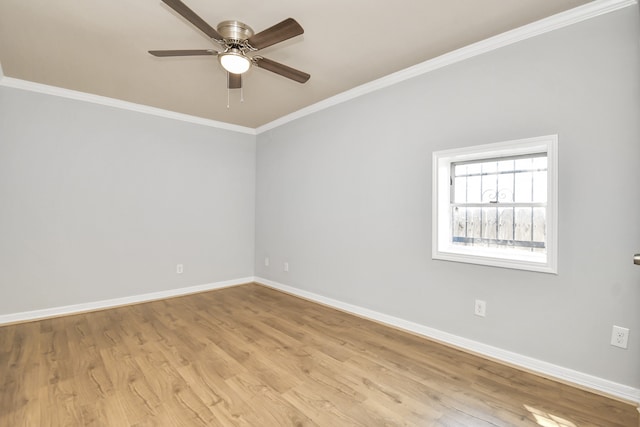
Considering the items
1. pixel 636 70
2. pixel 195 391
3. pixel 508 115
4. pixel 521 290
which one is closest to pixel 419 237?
pixel 521 290

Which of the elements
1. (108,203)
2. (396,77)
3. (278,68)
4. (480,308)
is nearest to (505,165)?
(480,308)

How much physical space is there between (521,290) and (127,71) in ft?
13.3

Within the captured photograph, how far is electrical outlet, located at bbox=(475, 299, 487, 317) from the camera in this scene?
7.99 ft

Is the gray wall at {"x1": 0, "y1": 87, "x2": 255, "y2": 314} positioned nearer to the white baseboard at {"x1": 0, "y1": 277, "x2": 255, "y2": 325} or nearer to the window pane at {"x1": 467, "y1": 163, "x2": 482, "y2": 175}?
the white baseboard at {"x1": 0, "y1": 277, "x2": 255, "y2": 325}

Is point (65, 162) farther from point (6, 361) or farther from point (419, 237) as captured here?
point (419, 237)

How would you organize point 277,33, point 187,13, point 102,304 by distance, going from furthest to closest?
point 102,304 < point 277,33 < point 187,13

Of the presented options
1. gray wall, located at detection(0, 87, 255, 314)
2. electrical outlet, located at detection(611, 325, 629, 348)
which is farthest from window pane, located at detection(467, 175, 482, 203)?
gray wall, located at detection(0, 87, 255, 314)

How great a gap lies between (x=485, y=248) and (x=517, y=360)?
91cm

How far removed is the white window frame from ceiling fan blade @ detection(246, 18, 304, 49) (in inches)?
64.4

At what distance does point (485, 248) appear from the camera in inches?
105

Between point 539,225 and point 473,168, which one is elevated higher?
point 473,168

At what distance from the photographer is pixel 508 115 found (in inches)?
91.5

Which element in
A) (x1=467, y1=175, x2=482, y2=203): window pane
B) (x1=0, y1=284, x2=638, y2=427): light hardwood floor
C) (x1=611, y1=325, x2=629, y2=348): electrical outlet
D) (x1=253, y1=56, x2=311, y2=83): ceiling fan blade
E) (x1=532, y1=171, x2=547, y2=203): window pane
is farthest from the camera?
(x1=467, y1=175, x2=482, y2=203): window pane

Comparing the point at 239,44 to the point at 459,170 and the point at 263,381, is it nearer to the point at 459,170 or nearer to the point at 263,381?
the point at 459,170
